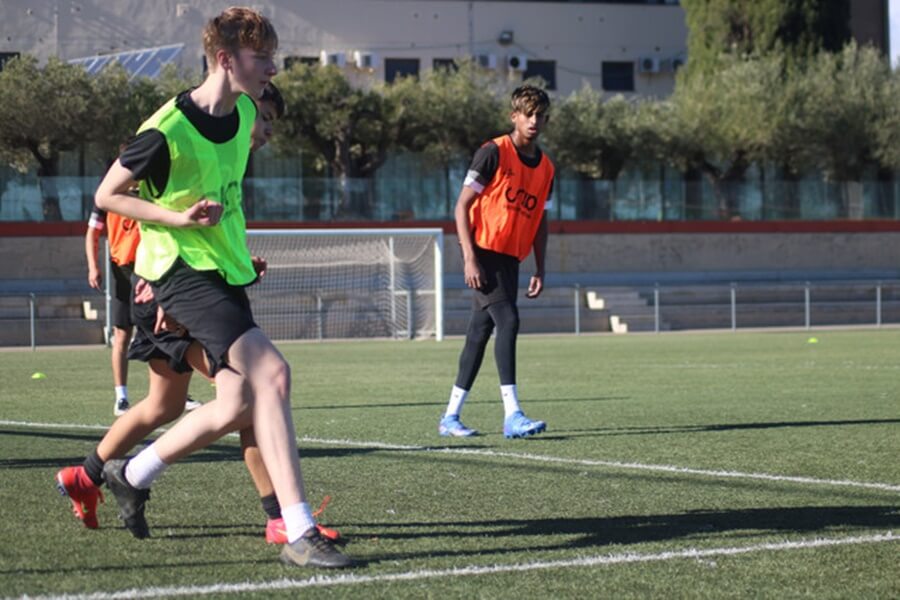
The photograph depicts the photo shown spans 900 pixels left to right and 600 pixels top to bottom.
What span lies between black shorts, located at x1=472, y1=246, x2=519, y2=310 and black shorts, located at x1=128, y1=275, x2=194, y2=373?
3.96 metres

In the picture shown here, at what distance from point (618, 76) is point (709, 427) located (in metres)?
41.3

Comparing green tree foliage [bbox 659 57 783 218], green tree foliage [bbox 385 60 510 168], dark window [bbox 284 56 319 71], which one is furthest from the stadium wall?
dark window [bbox 284 56 319 71]

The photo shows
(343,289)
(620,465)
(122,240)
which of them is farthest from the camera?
(343,289)

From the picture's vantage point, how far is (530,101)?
9047mm

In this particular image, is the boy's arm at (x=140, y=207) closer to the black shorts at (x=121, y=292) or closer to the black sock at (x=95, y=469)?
the black sock at (x=95, y=469)

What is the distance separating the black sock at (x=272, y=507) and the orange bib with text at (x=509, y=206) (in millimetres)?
4159

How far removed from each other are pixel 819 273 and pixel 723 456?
112 ft

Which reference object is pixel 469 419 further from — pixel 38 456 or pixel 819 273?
pixel 819 273

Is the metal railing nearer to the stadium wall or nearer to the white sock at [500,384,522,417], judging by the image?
the stadium wall

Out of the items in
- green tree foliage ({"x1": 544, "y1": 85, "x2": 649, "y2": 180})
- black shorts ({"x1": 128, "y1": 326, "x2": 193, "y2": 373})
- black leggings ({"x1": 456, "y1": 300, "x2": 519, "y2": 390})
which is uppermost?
green tree foliage ({"x1": 544, "y1": 85, "x2": 649, "y2": 180})

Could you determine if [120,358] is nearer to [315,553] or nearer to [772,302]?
[315,553]

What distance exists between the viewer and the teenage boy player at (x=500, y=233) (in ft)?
30.2

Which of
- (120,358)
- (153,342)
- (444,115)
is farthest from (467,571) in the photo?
(444,115)

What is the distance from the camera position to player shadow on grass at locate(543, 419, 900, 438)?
9469 mm
